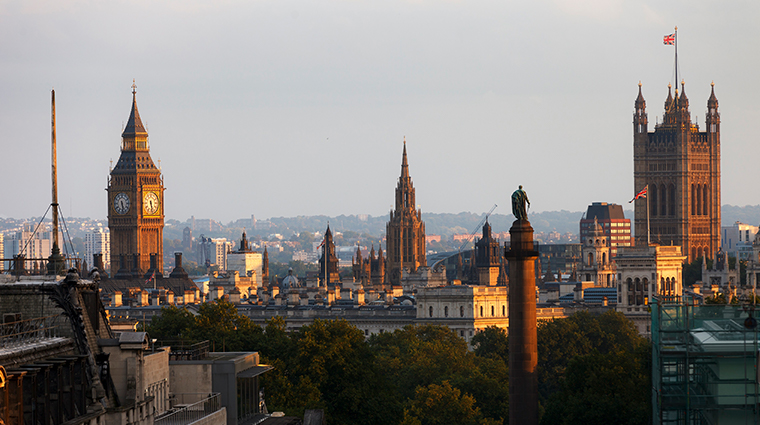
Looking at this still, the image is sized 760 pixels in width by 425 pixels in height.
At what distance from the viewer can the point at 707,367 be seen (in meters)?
69.3

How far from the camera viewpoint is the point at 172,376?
245 feet

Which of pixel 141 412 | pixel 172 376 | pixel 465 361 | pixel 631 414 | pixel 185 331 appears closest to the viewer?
pixel 141 412

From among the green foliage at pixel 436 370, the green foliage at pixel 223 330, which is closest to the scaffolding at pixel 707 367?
the green foliage at pixel 436 370

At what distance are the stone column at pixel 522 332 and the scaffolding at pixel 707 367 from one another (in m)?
12.5

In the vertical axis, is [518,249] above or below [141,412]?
above

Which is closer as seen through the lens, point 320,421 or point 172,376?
point 172,376

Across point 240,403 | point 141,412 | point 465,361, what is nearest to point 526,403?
point 240,403

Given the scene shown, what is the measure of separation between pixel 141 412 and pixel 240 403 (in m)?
17.8

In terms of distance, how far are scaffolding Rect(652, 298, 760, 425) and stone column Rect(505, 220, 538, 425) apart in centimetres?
1250

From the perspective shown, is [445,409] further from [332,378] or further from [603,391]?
[603,391]

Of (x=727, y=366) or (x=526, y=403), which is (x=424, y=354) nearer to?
(x=526, y=403)

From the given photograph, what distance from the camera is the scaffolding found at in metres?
67.4

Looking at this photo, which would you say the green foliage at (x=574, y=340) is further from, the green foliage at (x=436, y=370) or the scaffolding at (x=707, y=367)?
the scaffolding at (x=707, y=367)

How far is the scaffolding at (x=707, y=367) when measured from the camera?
2655 inches
